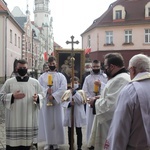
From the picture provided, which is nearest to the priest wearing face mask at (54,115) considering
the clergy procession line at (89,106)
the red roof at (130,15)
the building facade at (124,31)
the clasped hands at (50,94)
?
the clergy procession line at (89,106)

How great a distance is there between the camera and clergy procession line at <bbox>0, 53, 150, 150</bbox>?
9.48 feet

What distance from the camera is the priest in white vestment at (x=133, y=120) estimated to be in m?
2.86

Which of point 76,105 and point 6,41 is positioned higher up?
point 6,41

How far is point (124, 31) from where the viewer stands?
1428 inches

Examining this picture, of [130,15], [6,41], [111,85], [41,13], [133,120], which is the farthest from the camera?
[41,13]

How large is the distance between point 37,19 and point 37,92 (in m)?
99.7

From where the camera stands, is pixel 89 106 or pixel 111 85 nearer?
pixel 111 85

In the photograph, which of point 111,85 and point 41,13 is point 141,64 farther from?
point 41,13

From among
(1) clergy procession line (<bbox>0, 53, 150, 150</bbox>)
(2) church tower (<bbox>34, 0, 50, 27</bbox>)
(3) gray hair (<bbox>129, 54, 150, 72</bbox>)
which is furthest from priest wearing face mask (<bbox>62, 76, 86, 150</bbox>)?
(2) church tower (<bbox>34, 0, 50, 27</bbox>)

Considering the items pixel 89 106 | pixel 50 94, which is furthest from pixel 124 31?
pixel 89 106

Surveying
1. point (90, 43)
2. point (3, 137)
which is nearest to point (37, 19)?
point (90, 43)

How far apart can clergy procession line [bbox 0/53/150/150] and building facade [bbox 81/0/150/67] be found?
29847 millimetres

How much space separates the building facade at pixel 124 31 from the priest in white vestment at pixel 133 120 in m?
33.2

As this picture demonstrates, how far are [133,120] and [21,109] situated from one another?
9.19 ft
